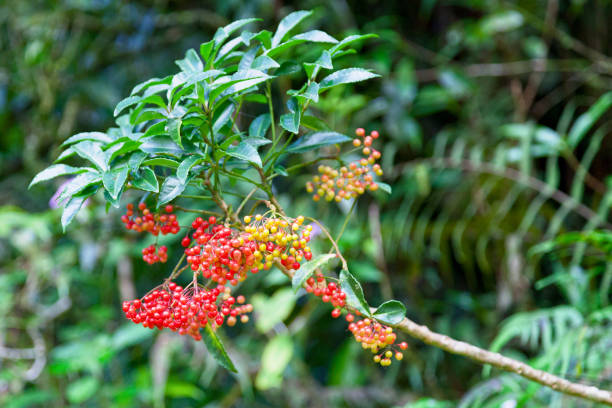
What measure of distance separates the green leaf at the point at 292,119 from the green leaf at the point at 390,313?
214mm

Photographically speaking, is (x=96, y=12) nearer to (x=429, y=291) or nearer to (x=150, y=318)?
(x=429, y=291)

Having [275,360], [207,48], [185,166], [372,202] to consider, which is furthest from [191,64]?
[372,202]

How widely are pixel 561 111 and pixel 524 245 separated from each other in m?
0.66

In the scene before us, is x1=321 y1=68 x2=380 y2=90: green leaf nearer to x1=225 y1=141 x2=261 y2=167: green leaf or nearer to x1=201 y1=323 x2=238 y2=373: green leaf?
x1=225 y1=141 x2=261 y2=167: green leaf

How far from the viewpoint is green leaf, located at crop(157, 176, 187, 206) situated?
1.88ft

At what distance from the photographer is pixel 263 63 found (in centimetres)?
59

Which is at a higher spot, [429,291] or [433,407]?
[433,407]

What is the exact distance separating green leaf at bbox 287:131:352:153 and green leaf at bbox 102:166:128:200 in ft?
0.69

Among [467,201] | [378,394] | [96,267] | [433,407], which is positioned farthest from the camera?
[96,267]

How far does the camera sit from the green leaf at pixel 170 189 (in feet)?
1.88

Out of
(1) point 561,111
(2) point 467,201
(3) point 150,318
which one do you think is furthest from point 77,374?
(1) point 561,111

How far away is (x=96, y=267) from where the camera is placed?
79.9 inches

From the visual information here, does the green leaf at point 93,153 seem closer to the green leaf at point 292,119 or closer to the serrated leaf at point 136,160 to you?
the serrated leaf at point 136,160

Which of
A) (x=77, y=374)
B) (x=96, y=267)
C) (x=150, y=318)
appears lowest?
(x=77, y=374)
